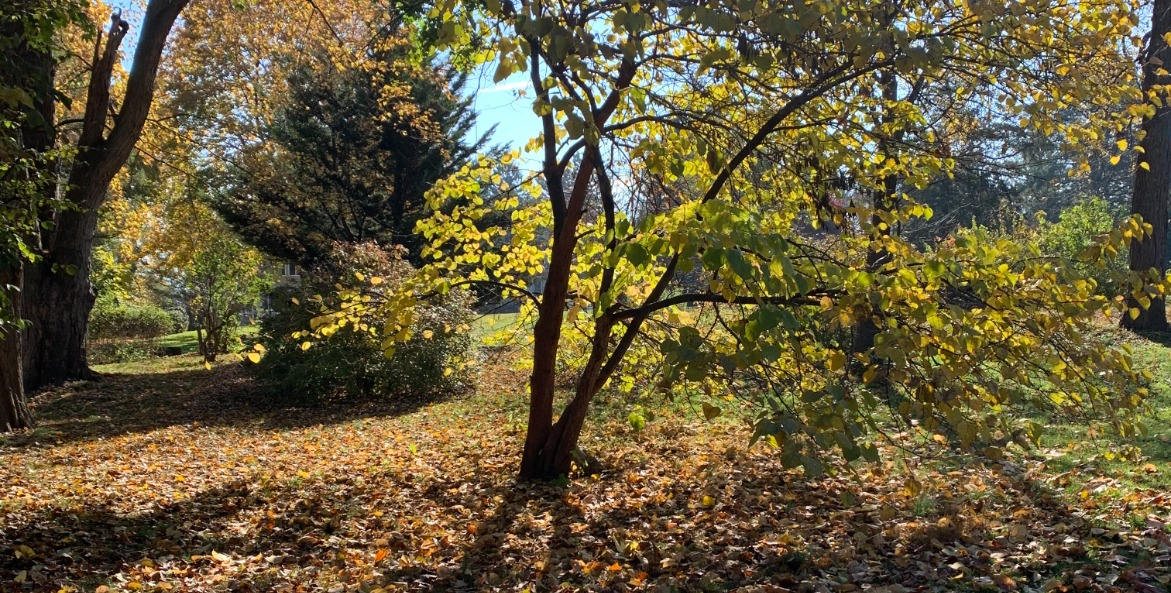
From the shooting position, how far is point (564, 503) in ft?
19.4

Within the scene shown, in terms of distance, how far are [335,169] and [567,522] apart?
1675 centimetres

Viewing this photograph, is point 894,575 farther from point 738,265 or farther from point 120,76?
point 120,76

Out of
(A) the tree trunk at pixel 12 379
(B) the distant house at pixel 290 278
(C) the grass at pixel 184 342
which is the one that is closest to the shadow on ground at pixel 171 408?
(A) the tree trunk at pixel 12 379

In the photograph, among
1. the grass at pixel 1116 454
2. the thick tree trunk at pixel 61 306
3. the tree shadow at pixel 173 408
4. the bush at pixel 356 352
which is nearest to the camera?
the grass at pixel 1116 454

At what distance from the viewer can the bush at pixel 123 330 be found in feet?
70.5

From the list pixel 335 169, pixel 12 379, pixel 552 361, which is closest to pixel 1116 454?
pixel 552 361

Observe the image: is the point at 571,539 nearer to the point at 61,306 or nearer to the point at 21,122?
the point at 21,122

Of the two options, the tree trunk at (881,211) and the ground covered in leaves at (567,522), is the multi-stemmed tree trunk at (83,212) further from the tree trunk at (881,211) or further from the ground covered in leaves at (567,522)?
the tree trunk at (881,211)

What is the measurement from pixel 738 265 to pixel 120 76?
16948mm

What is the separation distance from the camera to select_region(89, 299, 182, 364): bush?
2150cm

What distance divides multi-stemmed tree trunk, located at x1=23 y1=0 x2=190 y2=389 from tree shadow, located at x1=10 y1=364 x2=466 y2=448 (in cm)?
67

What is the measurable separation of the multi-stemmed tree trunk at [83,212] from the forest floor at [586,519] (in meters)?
2.85

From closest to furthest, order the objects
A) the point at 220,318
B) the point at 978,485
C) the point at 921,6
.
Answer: the point at 921,6 → the point at 978,485 → the point at 220,318

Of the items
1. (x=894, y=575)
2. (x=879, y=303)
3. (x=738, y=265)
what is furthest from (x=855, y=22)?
(x=894, y=575)
